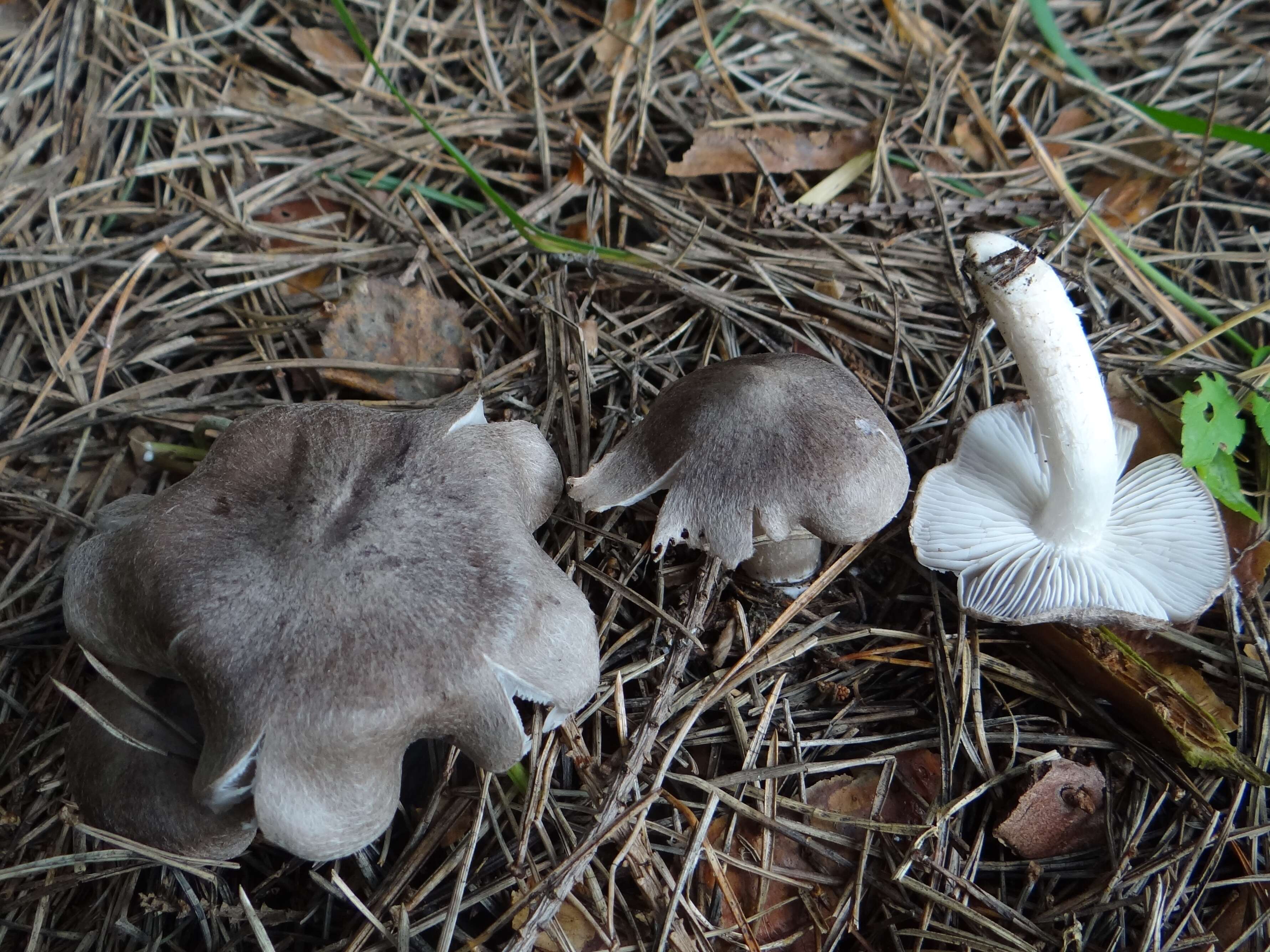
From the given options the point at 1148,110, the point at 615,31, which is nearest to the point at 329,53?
the point at 615,31

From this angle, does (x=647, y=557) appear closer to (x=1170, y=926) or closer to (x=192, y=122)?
(x=1170, y=926)

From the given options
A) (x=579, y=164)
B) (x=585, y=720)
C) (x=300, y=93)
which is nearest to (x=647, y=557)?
(x=585, y=720)

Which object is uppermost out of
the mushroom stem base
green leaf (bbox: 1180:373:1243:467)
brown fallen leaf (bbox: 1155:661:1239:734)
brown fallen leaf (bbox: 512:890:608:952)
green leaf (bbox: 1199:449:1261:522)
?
green leaf (bbox: 1180:373:1243:467)

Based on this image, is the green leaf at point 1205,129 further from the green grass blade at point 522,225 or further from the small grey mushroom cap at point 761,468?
the green grass blade at point 522,225

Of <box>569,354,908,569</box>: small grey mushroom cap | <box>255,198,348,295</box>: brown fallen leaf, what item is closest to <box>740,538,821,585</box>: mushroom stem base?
<box>569,354,908,569</box>: small grey mushroom cap

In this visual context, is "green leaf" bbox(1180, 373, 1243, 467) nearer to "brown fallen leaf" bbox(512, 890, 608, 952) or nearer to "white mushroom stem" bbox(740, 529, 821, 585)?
"white mushroom stem" bbox(740, 529, 821, 585)

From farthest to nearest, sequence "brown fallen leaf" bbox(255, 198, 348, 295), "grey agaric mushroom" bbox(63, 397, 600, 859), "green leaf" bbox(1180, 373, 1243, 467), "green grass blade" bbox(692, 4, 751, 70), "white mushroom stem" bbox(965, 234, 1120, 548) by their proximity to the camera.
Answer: "green grass blade" bbox(692, 4, 751, 70)
"brown fallen leaf" bbox(255, 198, 348, 295)
"green leaf" bbox(1180, 373, 1243, 467)
"white mushroom stem" bbox(965, 234, 1120, 548)
"grey agaric mushroom" bbox(63, 397, 600, 859)

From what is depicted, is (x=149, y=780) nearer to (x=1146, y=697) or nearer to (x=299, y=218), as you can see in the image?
(x=299, y=218)
